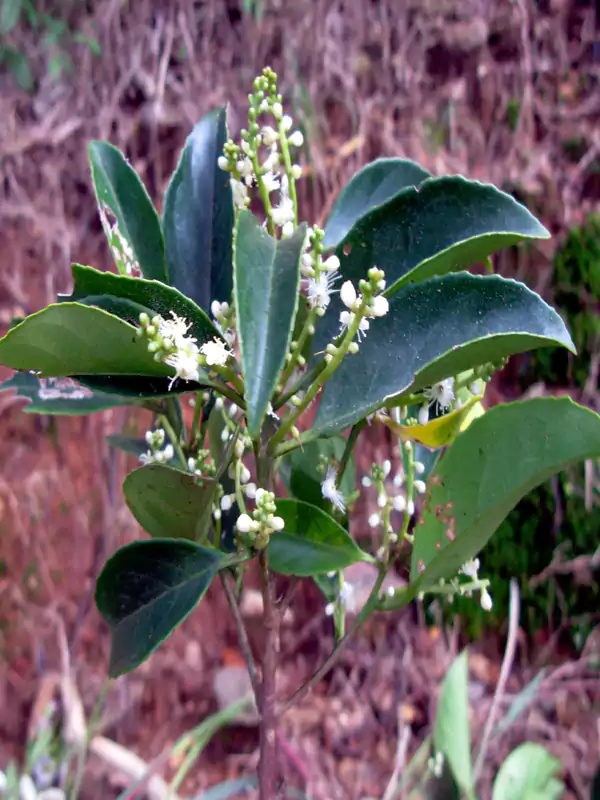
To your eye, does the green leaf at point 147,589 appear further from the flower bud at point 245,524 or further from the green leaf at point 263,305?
the green leaf at point 263,305

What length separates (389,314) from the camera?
1.19ft

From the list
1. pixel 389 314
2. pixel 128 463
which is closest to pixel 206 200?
pixel 389 314

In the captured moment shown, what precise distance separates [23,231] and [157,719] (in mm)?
1171

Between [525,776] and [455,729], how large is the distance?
6.1 inches

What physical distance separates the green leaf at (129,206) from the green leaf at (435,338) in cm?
16

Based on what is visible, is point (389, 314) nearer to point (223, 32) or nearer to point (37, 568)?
point (37, 568)

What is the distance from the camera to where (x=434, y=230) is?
1.23 feet

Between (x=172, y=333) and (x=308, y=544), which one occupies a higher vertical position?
(x=172, y=333)

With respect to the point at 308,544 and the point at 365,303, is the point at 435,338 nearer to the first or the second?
the point at 365,303

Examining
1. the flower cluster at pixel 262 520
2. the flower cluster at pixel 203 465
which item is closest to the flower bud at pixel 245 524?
the flower cluster at pixel 262 520

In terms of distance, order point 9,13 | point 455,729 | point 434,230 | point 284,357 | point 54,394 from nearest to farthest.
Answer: point 284,357 → point 434,230 → point 54,394 → point 455,729 → point 9,13

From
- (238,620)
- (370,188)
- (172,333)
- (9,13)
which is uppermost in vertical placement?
(9,13)

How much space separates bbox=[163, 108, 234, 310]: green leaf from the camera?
0.43 m

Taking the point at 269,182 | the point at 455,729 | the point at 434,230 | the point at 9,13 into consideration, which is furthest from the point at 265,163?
the point at 9,13
